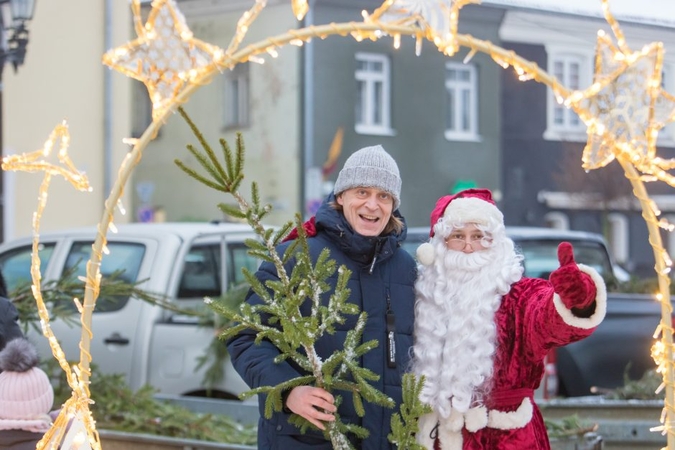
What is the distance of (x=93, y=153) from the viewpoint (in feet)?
53.2

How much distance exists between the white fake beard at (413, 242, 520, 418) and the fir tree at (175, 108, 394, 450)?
246 mm

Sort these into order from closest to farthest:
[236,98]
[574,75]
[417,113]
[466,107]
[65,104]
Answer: [65,104] < [236,98] < [417,113] < [466,107] < [574,75]

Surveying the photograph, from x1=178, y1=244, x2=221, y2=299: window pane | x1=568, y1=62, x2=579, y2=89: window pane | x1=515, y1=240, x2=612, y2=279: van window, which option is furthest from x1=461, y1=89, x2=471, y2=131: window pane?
x1=178, y1=244, x2=221, y2=299: window pane

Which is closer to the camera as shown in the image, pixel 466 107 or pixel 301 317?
pixel 301 317

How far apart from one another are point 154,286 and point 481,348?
3.81m

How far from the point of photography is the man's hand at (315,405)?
314 cm

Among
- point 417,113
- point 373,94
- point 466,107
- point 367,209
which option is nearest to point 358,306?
point 367,209

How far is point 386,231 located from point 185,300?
3.73 metres

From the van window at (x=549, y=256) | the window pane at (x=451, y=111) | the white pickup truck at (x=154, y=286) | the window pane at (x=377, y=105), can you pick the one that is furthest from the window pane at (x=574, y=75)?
the white pickup truck at (x=154, y=286)

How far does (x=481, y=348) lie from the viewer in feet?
11.0

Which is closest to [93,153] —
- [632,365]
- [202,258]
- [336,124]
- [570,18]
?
[336,124]

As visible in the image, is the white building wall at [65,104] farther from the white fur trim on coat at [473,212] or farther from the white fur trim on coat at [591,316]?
the white fur trim on coat at [591,316]

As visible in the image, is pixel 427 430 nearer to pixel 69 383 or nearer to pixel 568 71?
pixel 69 383

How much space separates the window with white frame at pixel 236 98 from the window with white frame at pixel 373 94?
229 centimetres
